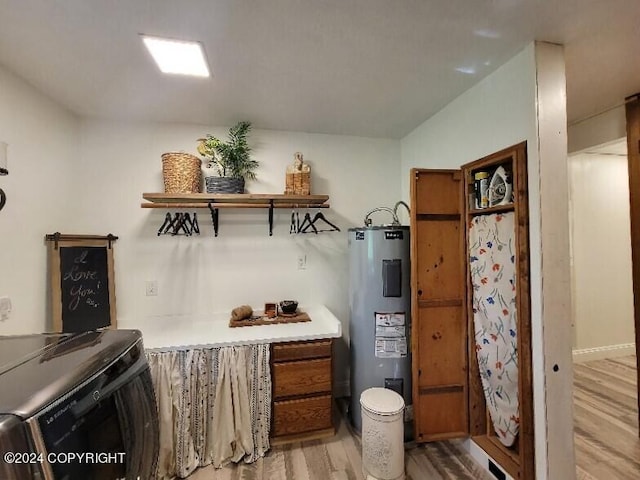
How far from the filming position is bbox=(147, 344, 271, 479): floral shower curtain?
1.77 m

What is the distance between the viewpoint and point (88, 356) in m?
0.74

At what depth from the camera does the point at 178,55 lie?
152 cm

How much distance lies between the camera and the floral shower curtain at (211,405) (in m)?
1.77

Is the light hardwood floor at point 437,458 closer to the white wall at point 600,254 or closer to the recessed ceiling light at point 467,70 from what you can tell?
the white wall at point 600,254

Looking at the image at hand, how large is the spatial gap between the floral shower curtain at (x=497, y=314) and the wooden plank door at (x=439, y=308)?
0.11 metres

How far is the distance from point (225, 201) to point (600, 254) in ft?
13.6

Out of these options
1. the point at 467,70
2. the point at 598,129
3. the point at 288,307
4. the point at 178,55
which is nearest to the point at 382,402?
the point at 288,307

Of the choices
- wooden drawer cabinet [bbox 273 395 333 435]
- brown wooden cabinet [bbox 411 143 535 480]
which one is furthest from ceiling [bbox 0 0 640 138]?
wooden drawer cabinet [bbox 273 395 333 435]

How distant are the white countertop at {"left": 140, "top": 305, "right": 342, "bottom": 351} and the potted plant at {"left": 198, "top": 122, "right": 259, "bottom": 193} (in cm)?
103

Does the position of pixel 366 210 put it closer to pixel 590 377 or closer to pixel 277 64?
pixel 277 64

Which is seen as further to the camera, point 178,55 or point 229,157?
point 229,157

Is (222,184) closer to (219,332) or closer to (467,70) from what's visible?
(219,332)

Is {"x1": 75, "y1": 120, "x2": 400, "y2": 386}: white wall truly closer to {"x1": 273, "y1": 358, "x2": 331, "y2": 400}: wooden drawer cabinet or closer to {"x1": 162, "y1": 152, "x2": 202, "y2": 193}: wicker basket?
{"x1": 162, "y1": 152, "x2": 202, "y2": 193}: wicker basket

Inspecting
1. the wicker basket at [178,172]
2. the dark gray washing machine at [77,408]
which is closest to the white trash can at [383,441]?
the dark gray washing machine at [77,408]
